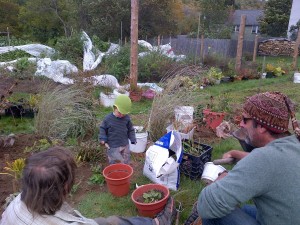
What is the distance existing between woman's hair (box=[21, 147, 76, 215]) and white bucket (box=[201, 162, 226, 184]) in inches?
80.6

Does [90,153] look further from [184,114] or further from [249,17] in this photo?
[249,17]

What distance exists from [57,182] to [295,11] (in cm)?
2725

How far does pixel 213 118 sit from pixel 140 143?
148cm

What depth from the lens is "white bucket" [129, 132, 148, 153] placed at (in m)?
4.28

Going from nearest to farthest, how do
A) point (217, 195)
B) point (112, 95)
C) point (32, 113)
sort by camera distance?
point (217, 195) → point (32, 113) → point (112, 95)

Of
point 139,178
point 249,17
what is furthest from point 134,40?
point 249,17

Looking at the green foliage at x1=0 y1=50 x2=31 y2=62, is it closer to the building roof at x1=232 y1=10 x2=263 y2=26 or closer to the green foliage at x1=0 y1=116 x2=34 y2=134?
the green foliage at x1=0 y1=116 x2=34 y2=134

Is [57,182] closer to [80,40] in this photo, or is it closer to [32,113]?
[32,113]

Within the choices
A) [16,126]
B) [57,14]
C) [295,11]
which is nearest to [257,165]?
[16,126]

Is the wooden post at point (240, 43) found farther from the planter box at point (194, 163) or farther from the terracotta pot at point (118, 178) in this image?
the terracotta pot at point (118, 178)

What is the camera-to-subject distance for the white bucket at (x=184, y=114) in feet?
15.3

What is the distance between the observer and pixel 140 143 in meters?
4.34

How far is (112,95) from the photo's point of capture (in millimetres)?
6637

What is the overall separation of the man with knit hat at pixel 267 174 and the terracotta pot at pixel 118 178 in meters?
1.42
